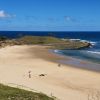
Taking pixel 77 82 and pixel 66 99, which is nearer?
pixel 66 99

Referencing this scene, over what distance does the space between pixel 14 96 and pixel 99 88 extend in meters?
11.4

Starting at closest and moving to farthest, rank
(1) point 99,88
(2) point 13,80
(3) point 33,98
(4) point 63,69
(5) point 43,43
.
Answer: (3) point 33,98
(1) point 99,88
(2) point 13,80
(4) point 63,69
(5) point 43,43

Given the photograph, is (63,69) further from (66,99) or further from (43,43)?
(43,43)

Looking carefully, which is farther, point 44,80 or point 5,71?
point 5,71

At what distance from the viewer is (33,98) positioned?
16.5m

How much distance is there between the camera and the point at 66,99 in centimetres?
2059

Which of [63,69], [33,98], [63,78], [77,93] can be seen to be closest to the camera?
[33,98]

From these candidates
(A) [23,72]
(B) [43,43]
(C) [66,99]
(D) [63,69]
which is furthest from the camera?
(B) [43,43]

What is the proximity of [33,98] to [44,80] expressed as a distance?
1307 cm

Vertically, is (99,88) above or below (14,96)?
below

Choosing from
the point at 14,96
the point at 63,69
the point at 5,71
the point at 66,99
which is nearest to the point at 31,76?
the point at 5,71

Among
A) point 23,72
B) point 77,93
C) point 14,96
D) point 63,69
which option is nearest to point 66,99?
point 77,93

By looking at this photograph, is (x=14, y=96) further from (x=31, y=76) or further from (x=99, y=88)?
(x=31, y=76)

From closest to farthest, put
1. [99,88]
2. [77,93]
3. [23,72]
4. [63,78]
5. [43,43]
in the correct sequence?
[77,93]
[99,88]
[63,78]
[23,72]
[43,43]
